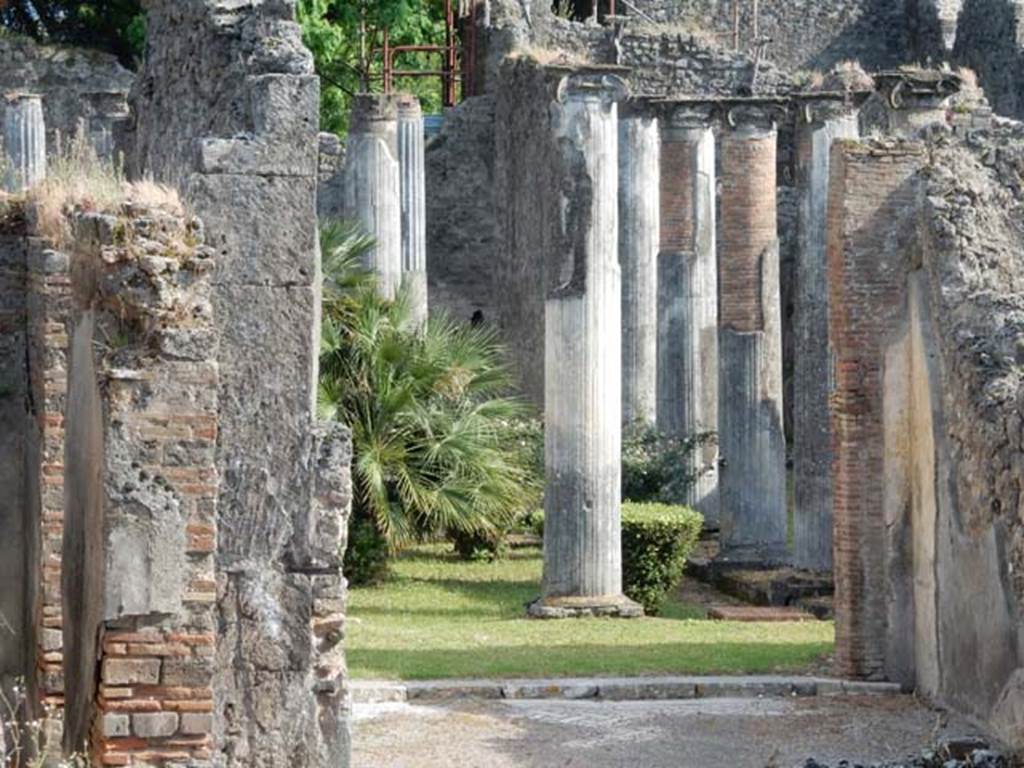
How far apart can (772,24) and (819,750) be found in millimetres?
26876

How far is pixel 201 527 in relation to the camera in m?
9.95

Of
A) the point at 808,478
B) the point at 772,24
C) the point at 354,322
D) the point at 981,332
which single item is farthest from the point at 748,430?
the point at 772,24

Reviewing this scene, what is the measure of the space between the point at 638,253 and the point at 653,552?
5059mm

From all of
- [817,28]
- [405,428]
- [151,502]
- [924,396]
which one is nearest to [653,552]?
[405,428]

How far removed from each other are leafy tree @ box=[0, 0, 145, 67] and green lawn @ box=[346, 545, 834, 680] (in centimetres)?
1390

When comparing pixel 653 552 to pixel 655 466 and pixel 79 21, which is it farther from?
pixel 79 21

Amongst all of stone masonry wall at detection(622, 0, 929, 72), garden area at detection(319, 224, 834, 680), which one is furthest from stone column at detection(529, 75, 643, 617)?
stone masonry wall at detection(622, 0, 929, 72)

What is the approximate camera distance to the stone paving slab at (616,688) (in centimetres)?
1526

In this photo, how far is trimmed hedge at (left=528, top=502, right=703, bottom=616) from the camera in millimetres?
20703

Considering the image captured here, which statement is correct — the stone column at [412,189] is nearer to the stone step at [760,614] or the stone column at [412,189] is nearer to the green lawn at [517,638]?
the green lawn at [517,638]

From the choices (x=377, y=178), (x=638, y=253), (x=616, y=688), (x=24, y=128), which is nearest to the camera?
(x=616, y=688)

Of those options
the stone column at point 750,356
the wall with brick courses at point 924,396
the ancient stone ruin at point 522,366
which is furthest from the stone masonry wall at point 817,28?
the wall with brick courses at point 924,396

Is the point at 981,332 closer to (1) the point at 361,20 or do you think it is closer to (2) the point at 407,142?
(2) the point at 407,142

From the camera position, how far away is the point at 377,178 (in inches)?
1035
